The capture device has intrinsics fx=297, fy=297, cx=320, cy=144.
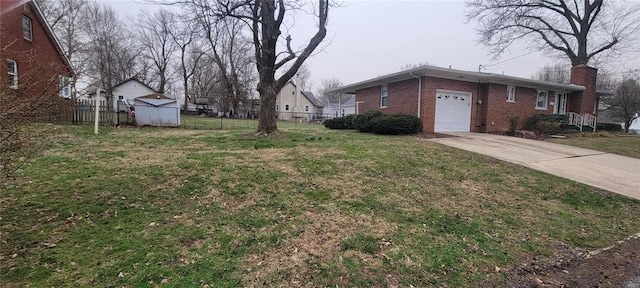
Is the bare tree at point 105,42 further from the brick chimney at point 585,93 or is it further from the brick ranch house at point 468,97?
the brick chimney at point 585,93

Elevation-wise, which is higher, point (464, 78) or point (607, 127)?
point (464, 78)

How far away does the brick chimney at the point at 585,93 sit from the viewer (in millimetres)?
18844

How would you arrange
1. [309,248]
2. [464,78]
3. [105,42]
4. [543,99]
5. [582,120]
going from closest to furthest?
[309,248], [464,78], [543,99], [582,120], [105,42]

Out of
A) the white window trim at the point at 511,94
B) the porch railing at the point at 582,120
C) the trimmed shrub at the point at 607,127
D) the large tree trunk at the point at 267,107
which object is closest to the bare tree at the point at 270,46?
the large tree trunk at the point at 267,107

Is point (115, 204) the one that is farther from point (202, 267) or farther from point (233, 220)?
point (202, 267)

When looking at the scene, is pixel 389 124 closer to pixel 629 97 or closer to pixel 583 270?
pixel 583 270

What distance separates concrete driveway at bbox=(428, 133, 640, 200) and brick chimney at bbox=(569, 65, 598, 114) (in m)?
10.7

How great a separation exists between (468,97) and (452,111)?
1.37m

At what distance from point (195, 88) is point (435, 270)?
55.7 metres

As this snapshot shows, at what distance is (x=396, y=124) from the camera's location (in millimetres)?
12375

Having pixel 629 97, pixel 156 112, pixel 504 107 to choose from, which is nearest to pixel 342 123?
pixel 504 107

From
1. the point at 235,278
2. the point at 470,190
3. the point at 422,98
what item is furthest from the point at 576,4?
the point at 235,278

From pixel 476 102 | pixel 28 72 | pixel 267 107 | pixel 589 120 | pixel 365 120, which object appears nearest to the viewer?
pixel 28 72

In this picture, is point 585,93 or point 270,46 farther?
point 585,93
